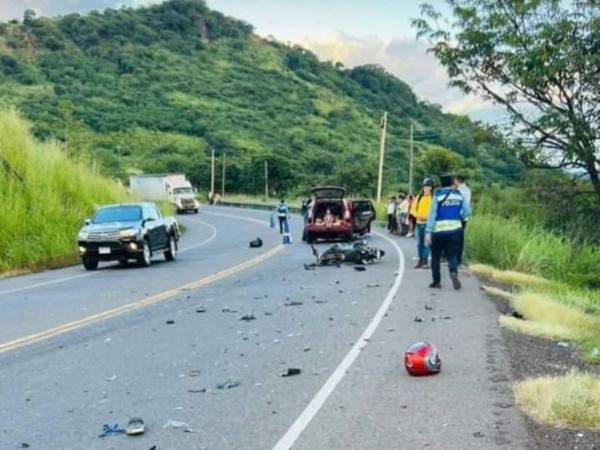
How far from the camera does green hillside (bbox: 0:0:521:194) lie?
93062mm

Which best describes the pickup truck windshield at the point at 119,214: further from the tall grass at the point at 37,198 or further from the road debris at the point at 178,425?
the road debris at the point at 178,425

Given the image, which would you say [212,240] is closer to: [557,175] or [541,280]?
[557,175]

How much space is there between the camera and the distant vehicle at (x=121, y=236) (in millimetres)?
22719

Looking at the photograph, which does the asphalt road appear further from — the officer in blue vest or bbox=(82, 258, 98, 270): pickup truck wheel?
bbox=(82, 258, 98, 270): pickup truck wheel

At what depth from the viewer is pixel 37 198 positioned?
27969mm

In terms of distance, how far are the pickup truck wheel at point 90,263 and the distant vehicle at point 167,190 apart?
1529 inches

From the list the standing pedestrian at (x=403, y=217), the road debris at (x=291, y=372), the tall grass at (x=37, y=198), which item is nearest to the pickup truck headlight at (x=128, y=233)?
the tall grass at (x=37, y=198)

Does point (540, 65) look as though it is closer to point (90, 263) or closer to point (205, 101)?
point (90, 263)

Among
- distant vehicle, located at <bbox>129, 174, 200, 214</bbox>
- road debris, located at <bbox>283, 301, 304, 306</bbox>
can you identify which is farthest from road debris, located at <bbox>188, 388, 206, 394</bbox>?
distant vehicle, located at <bbox>129, 174, 200, 214</bbox>

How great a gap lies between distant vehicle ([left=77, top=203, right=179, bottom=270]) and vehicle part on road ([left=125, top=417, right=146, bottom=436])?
16.3m

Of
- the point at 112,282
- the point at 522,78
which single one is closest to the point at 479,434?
the point at 112,282

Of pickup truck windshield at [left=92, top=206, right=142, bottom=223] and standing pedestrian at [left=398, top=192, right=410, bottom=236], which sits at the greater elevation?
pickup truck windshield at [left=92, top=206, right=142, bottom=223]

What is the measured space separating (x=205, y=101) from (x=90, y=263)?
10274cm

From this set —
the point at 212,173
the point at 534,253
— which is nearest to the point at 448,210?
the point at 534,253
